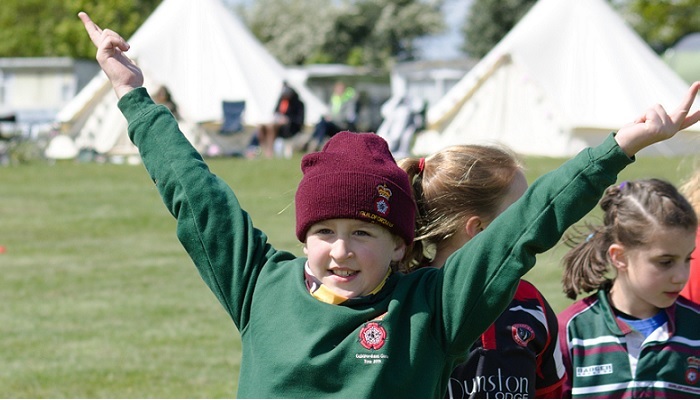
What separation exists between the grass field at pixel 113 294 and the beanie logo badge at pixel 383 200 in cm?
87

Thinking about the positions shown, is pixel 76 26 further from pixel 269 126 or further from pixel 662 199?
pixel 662 199

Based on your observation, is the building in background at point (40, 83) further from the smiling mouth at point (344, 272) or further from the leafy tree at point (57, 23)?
the smiling mouth at point (344, 272)

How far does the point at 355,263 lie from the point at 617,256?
1655 millimetres

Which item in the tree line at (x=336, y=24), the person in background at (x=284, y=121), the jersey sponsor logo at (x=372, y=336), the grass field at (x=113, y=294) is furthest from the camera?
the tree line at (x=336, y=24)

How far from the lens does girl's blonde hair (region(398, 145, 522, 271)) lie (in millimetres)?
3598

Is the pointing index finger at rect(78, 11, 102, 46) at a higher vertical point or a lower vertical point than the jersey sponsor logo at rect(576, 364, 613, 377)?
higher

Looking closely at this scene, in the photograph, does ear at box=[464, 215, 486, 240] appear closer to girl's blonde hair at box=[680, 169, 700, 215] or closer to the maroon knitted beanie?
the maroon knitted beanie

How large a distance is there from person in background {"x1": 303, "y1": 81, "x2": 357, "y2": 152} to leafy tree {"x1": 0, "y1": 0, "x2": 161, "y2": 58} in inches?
833

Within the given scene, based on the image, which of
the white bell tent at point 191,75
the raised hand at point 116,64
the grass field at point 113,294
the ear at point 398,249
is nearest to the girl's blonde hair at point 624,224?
the grass field at point 113,294

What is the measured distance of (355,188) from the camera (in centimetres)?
294

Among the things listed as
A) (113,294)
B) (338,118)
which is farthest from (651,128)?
(338,118)

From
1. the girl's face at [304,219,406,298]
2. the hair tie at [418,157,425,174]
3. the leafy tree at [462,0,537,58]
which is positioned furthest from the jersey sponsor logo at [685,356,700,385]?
the leafy tree at [462,0,537,58]

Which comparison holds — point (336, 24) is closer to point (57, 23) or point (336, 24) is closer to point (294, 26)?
point (294, 26)

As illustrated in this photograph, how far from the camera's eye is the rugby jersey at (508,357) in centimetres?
332
